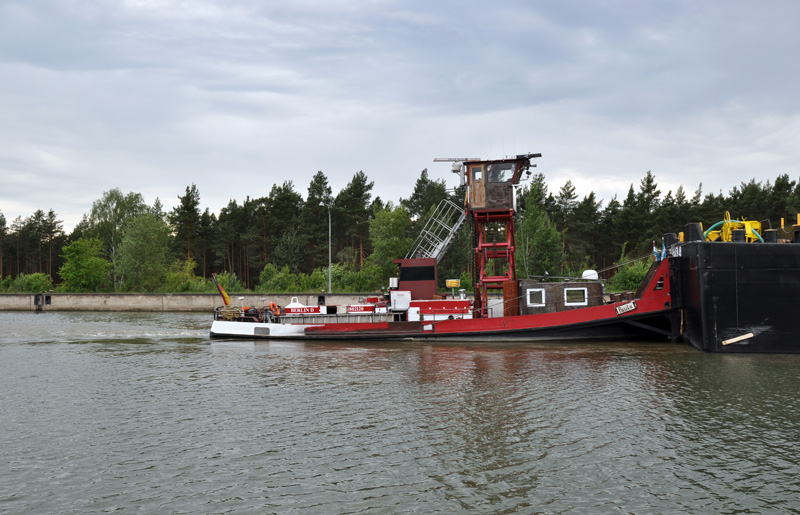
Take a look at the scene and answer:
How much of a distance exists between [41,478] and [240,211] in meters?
74.0

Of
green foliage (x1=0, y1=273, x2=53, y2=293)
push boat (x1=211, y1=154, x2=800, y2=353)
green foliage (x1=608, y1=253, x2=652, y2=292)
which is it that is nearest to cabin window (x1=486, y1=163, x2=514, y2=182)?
push boat (x1=211, y1=154, x2=800, y2=353)

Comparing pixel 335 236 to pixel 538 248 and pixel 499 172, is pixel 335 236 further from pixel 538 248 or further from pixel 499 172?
pixel 499 172

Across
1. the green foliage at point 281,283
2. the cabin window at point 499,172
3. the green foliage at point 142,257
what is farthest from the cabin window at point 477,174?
the green foliage at point 142,257

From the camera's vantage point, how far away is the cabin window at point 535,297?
89.1ft

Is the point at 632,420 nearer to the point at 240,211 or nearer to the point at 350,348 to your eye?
the point at 350,348

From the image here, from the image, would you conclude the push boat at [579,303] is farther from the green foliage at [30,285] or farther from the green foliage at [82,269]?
the green foliage at [30,285]

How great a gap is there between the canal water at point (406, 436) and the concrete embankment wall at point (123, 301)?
36.3 meters

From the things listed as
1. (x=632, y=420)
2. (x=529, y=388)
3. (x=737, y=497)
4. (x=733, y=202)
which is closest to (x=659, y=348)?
(x=529, y=388)

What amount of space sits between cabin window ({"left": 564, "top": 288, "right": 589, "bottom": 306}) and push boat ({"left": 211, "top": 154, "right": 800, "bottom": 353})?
47mm

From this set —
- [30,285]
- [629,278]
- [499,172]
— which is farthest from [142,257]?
[629,278]

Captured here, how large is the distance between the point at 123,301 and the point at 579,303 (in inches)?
1970

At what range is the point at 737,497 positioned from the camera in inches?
338

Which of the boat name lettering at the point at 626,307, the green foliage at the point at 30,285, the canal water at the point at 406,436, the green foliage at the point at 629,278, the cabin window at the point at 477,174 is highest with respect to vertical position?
the cabin window at the point at 477,174

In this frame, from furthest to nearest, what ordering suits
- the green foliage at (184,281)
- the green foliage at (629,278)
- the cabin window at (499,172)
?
the green foliage at (184,281) < the green foliage at (629,278) < the cabin window at (499,172)
